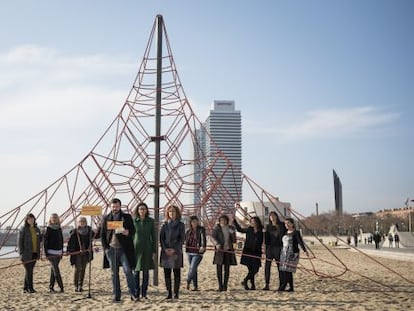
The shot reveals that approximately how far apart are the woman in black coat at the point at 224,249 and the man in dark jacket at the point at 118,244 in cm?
182

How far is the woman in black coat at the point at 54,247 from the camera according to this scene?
889cm

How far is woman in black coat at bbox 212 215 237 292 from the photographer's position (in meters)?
8.79

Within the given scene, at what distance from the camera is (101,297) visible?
815 centimetres

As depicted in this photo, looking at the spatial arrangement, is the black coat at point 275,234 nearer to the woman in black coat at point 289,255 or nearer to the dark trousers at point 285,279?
the woman in black coat at point 289,255

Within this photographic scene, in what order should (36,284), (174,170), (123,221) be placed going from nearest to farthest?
(123,221) → (36,284) → (174,170)

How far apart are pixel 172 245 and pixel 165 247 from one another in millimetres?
119

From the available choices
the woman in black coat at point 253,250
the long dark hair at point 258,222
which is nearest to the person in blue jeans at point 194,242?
the woman in black coat at point 253,250

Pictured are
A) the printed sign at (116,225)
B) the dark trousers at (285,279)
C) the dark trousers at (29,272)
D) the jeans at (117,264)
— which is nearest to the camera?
the printed sign at (116,225)

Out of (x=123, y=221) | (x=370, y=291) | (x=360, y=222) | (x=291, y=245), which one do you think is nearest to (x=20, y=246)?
(x=123, y=221)

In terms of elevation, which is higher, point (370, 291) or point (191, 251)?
point (191, 251)

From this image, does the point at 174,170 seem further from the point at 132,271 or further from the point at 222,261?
the point at 132,271

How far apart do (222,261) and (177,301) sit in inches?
58.7

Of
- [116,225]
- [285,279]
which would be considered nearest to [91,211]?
[116,225]

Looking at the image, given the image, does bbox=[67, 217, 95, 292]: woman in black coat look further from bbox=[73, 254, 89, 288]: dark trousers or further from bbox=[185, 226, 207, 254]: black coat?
bbox=[185, 226, 207, 254]: black coat
